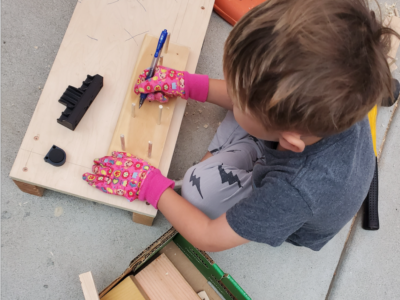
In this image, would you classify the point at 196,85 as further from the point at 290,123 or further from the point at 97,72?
the point at 290,123

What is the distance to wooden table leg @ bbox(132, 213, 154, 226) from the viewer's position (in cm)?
91

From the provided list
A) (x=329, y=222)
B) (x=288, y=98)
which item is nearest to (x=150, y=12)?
(x=288, y=98)

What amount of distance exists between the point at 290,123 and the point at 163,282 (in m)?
0.63

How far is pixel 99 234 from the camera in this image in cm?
99

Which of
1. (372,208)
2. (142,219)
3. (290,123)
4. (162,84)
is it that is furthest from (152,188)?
(372,208)

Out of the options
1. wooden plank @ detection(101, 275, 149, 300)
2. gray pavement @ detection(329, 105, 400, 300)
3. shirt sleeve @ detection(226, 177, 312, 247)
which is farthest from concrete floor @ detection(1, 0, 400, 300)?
shirt sleeve @ detection(226, 177, 312, 247)

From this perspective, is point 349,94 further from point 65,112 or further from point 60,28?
point 60,28

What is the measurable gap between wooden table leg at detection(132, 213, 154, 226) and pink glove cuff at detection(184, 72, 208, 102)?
38cm

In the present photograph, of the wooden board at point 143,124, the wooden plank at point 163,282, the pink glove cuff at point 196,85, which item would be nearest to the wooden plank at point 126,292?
the wooden plank at point 163,282

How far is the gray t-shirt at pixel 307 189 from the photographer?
609 millimetres

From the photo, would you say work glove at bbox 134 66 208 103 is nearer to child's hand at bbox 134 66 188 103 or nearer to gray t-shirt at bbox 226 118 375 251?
child's hand at bbox 134 66 188 103

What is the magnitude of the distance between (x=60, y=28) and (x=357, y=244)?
1.36 metres

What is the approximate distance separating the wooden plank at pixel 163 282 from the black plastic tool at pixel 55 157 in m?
0.39

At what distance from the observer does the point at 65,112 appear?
819 mm
